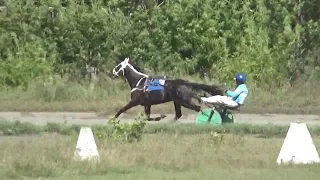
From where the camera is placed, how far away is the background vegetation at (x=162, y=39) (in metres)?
29.4

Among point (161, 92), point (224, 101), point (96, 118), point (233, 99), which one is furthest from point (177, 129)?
point (96, 118)

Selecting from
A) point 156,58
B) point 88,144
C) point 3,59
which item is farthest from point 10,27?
point 88,144

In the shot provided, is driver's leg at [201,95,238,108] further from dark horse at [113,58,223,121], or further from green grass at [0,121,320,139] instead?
dark horse at [113,58,223,121]

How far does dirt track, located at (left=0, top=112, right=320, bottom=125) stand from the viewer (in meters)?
22.0

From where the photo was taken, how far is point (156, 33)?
3164cm

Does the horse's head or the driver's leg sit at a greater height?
the horse's head

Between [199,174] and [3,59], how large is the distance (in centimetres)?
2068

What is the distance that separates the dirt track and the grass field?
21.3 feet

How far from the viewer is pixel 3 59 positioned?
3109 cm

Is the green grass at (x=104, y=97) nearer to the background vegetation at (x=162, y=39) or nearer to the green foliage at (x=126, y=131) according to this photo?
the background vegetation at (x=162, y=39)

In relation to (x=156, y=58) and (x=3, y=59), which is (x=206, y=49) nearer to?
(x=156, y=58)

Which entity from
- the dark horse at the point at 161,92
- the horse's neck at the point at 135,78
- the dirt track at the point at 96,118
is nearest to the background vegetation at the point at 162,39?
the dirt track at the point at 96,118

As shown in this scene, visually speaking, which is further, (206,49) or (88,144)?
(206,49)

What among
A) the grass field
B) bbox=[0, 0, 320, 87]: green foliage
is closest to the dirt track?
bbox=[0, 0, 320, 87]: green foliage
